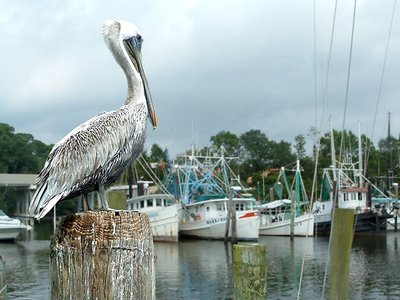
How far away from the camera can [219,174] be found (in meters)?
65.2

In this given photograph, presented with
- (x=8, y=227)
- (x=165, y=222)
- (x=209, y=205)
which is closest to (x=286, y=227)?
(x=209, y=205)

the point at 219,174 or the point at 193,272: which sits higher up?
the point at 219,174

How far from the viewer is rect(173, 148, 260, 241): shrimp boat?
49.3 metres

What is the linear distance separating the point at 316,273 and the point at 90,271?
26465 mm

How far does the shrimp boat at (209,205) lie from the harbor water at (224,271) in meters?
3.20

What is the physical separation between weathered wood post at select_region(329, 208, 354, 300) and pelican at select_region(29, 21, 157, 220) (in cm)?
682

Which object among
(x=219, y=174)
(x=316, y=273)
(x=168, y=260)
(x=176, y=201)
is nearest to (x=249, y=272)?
(x=316, y=273)

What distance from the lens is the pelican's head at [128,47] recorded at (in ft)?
14.7

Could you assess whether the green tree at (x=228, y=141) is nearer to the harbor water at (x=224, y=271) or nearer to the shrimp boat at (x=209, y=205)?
the shrimp boat at (x=209, y=205)

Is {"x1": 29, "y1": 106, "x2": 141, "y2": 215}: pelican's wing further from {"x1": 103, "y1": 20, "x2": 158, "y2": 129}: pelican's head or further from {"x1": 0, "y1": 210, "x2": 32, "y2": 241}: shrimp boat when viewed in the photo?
{"x1": 0, "y1": 210, "x2": 32, "y2": 241}: shrimp boat

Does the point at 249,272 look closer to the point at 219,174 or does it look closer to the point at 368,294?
the point at 368,294

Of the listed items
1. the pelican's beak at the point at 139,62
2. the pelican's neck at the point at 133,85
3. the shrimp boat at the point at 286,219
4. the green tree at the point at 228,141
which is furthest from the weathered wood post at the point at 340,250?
the green tree at the point at 228,141

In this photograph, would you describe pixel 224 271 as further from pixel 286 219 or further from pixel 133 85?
pixel 286 219

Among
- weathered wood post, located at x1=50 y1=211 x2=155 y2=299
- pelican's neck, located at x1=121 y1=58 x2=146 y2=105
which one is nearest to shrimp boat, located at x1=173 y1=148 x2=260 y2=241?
pelican's neck, located at x1=121 y1=58 x2=146 y2=105
